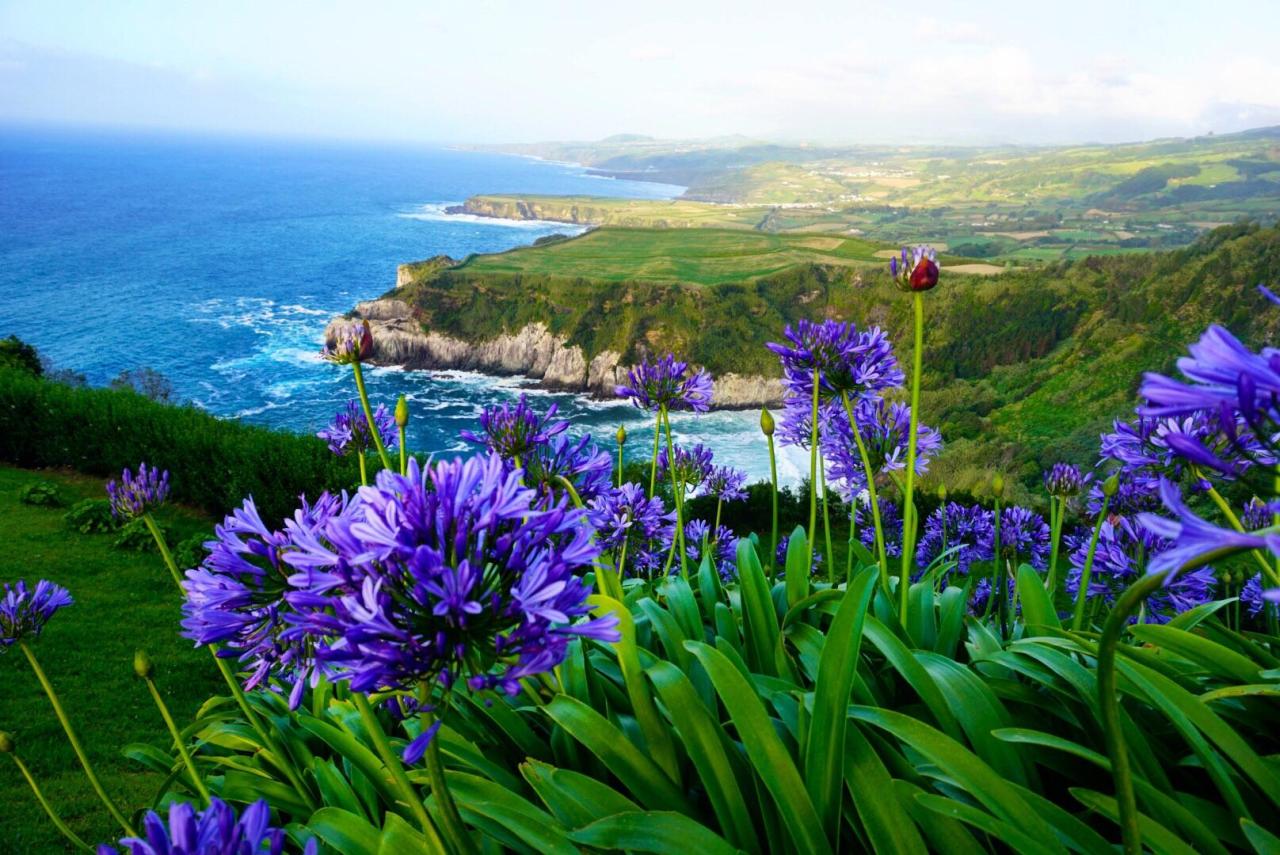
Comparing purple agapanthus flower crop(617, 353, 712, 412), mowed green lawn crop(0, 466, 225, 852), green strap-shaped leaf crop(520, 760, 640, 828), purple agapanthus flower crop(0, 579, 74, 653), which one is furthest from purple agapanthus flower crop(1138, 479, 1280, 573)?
mowed green lawn crop(0, 466, 225, 852)

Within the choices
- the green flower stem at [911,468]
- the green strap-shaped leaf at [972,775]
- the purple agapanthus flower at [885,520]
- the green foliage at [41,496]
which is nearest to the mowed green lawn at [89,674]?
the green foliage at [41,496]

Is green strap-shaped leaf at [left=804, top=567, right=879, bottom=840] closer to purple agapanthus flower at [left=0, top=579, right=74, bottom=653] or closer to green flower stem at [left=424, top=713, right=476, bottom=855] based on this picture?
Result: green flower stem at [left=424, top=713, right=476, bottom=855]

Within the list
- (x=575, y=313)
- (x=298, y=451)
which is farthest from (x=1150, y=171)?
(x=298, y=451)

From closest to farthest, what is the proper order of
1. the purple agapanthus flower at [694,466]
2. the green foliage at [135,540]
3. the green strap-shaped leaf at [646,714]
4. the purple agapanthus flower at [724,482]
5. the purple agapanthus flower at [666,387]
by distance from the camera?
the green strap-shaped leaf at [646,714] → the purple agapanthus flower at [666,387] → the purple agapanthus flower at [694,466] → the purple agapanthus flower at [724,482] → the green foliage at [135,540]

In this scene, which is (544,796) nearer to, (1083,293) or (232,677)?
(232,677)

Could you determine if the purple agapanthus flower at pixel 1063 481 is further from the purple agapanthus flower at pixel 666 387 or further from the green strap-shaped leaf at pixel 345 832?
the green strap-shaped leaf at pixel 345 832

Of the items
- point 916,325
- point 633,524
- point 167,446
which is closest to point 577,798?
point 916,325
